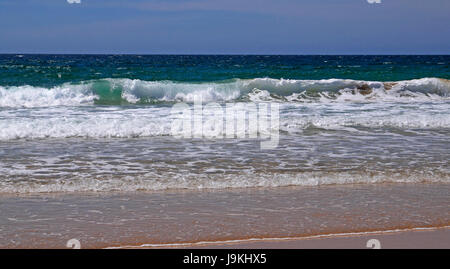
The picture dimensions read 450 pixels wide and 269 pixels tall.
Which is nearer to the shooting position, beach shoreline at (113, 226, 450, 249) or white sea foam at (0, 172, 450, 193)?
beach shoreline at (113, 226, 450, 249)

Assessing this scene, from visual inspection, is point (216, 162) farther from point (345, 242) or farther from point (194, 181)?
point (345, 242)

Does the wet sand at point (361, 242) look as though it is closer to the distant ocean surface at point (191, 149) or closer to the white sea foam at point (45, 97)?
the distant ocean surface at point (191, 149)

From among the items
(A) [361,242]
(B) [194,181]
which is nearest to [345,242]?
(A) [361,242]

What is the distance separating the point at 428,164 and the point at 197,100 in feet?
40.4

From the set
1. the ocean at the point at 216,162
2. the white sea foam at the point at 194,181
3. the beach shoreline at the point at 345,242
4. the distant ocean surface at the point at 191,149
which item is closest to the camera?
the beach shoreline at the point at 345,242

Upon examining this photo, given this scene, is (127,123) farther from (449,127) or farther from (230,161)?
(449,127)

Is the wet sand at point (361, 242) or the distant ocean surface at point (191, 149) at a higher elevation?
the distant ocean surface at point (191, 149)

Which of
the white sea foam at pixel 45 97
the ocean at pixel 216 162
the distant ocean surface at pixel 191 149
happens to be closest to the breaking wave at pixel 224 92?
the white sea foam at pixel 45 97

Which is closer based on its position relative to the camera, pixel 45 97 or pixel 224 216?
pixel 224 216

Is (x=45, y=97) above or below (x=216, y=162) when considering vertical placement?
above

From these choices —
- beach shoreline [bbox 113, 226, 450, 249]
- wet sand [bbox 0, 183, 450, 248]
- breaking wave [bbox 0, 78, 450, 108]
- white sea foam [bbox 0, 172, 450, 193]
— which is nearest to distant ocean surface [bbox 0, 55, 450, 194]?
white sea foam [bbox 0, 172, 450, 193]

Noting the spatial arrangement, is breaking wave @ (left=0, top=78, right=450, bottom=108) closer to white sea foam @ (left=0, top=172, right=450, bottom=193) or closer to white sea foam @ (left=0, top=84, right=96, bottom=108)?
white sea foam @ (left=0, top=84, right=96, bottom=108)

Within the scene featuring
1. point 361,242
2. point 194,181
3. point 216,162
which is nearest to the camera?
point 361,242

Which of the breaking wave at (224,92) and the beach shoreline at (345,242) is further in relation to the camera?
the breaking wave at (224,92)
